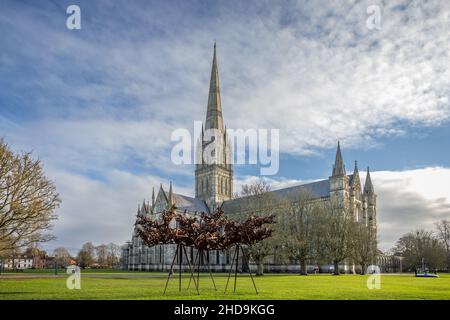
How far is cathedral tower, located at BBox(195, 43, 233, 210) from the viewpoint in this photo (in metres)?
100

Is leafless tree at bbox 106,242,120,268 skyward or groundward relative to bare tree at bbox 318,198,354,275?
groundward

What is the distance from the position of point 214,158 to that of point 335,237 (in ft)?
164

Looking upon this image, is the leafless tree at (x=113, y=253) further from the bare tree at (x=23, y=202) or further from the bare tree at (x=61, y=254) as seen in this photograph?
the bare tree at (x=23, y=202)

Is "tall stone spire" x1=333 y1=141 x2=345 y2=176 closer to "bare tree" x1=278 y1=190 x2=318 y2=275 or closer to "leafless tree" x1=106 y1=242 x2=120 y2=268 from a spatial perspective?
"bare tree" x1=278 y1=190 x2=318 y2=275

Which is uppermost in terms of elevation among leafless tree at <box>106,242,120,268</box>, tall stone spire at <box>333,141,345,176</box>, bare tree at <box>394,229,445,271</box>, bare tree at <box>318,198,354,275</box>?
tall stone spire at <box>333,141,345,176</box>

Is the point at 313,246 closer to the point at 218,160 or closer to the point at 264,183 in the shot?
the point at 264,183

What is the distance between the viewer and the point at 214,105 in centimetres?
10400

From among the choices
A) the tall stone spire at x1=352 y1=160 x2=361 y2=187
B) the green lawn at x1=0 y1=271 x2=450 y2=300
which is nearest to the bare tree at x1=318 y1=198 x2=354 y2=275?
the tall stone spire at x1=352 y1=160 x2=361 y2=187

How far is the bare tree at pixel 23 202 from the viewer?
88.2 ft

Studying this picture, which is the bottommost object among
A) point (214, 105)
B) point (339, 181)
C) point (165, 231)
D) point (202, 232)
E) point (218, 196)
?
point (202, 232)

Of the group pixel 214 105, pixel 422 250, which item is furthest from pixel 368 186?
pixel 214 105

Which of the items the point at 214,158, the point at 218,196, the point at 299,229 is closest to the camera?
the point at 299,229

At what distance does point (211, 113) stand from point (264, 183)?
49.8 meters

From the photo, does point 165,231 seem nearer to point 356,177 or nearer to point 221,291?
point 221,291
